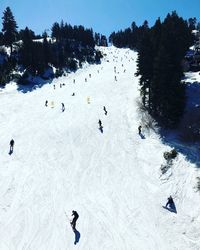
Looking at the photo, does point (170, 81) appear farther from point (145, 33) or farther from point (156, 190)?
point (156, 190)

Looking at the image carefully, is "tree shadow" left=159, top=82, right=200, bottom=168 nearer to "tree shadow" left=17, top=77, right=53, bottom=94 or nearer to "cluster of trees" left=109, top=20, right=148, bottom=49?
"tree shadow" left=17, top=77, right=53, bottom=94

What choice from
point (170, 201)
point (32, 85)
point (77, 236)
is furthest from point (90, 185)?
point (32, 85)

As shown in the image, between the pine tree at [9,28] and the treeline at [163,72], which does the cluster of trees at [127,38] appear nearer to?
the pine tree at [9,28]

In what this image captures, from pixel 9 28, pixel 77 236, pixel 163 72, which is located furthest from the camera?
pixel 9 28

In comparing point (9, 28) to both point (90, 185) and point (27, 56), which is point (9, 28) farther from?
point (90, 185)

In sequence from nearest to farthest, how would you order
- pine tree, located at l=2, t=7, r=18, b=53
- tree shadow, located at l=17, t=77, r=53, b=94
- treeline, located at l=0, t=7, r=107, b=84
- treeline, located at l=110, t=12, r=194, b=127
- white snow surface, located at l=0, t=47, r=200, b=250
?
white snow surface, located at l=0, t=47, r=200, b=250
treeline, located at l=110, t=12, r=194, b=127
tree shadow, located at l=17, t=77, r=53, b=94
treeline, located at l=0, t=7, r=107, b=84
pine tree, located at l=2, t=7, r=18, b=53

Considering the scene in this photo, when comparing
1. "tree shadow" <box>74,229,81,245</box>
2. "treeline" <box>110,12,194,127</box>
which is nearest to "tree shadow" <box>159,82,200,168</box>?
"treeline" <box>110,12,194,127</box>
